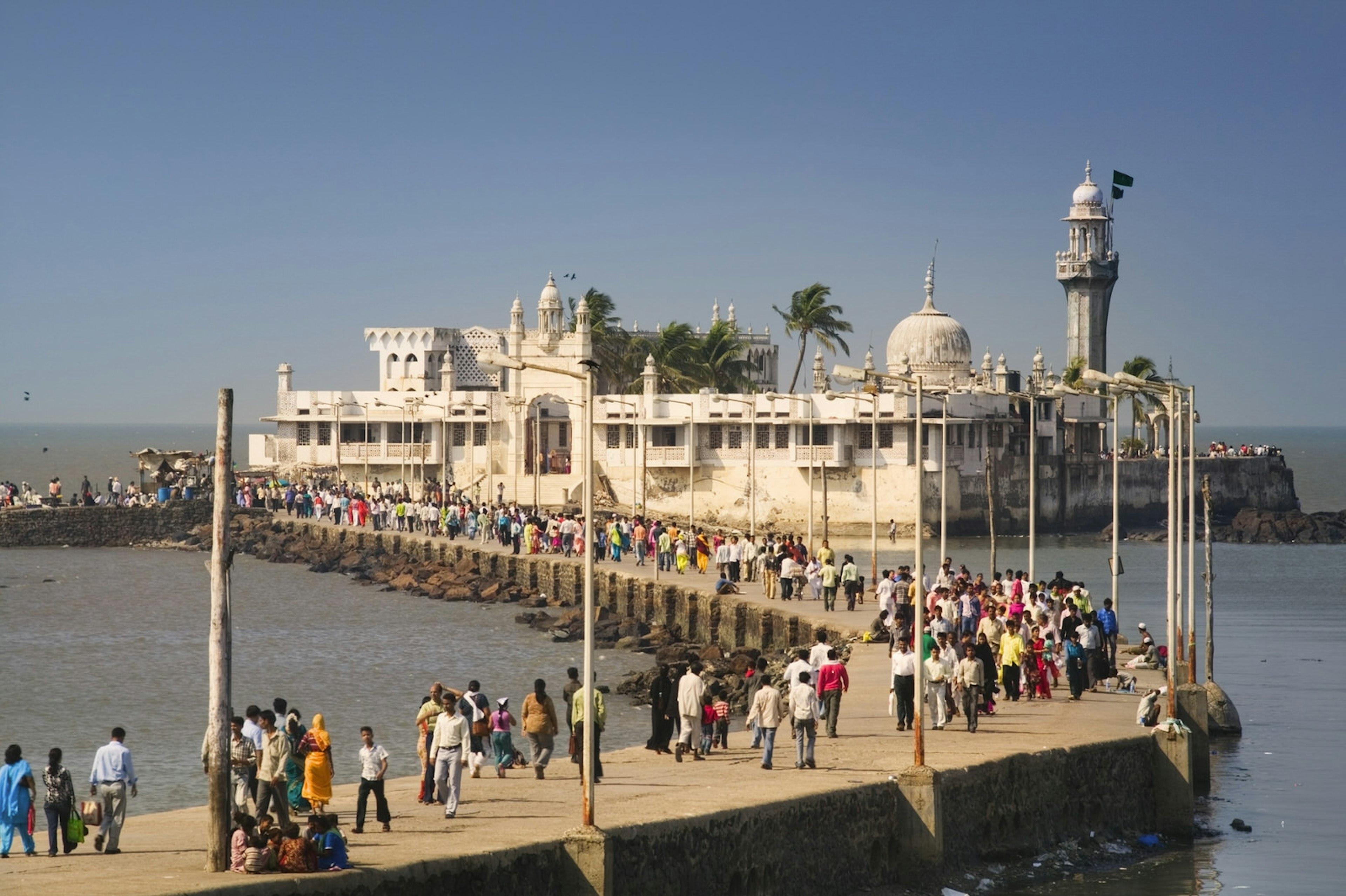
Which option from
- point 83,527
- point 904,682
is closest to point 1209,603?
point 904,682

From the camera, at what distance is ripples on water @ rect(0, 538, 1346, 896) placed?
952 inches

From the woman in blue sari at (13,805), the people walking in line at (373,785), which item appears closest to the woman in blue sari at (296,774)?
the people walking in line at (373,785)

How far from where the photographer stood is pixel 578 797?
62.3 feet

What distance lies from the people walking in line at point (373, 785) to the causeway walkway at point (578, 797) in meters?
0.13

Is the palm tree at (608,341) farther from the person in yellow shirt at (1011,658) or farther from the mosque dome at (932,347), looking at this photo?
the person in yellow shirt at (1011,658)

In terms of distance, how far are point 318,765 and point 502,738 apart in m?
3.61

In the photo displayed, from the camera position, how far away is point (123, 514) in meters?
72.9

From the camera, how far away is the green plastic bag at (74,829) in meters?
16.3

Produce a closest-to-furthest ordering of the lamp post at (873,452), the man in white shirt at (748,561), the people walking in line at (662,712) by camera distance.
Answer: the people walking in line at (662,712), the man in white shirt at (748,561), the lamp post at (873,452)

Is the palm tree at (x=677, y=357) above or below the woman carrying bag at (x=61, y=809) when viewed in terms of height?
above

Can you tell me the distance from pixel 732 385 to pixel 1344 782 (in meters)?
60.9

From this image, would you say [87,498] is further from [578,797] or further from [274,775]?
[274,775]

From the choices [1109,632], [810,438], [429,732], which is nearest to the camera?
[429,732]

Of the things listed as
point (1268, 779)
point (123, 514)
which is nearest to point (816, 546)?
point (123, 514)
